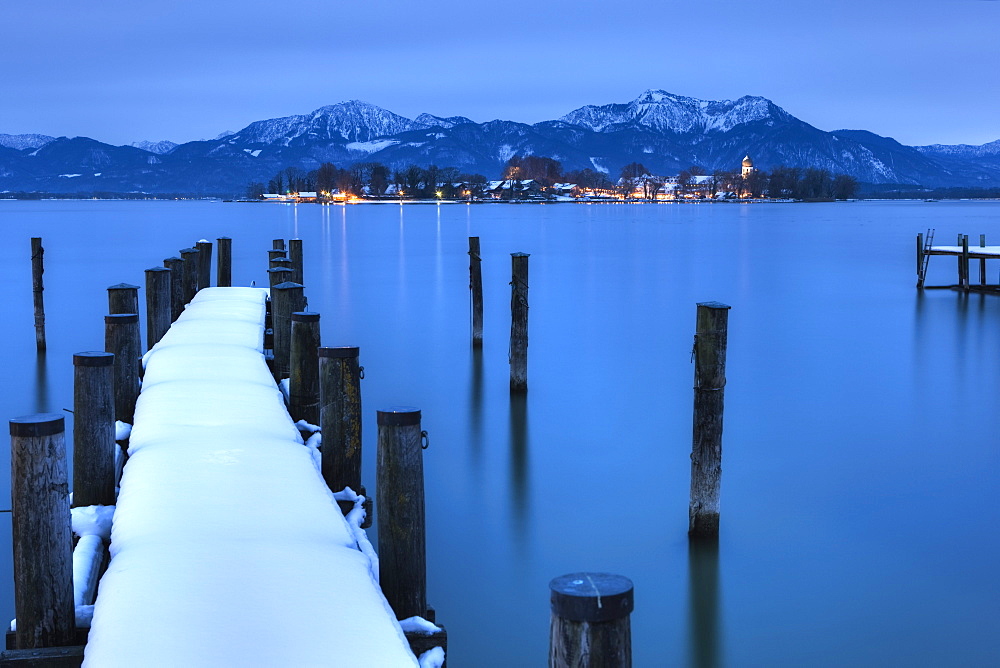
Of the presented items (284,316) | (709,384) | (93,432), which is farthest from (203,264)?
(93,432)

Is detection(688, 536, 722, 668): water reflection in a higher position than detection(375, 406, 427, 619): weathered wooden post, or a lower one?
lower

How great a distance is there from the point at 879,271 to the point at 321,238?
4532 cm

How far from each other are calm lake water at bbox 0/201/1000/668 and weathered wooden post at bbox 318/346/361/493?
1.47 m

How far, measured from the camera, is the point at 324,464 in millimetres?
7957

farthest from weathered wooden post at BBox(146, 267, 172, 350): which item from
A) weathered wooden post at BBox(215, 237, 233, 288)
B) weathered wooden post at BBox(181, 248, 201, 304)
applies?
weathered wooden post at BBox(215, 237, 233, 288)

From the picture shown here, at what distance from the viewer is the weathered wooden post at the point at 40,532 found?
5.18 metres

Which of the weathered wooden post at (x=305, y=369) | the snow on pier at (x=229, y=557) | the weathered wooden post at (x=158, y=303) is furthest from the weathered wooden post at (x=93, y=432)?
the weathered wooden post at (x=158, y=303)

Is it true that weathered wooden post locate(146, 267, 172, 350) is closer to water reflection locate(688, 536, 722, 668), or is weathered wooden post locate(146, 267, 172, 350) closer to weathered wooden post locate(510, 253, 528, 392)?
weathered wooden post locate(510, 253, 528, 392)

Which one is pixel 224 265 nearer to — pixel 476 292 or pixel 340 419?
pixel 476 292

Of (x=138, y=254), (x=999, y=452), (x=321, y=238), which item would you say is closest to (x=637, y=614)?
(x=999, y=452)

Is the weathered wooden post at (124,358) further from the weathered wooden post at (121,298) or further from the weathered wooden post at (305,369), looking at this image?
the weathered wooden post at (121,298)

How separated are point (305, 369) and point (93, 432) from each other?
2.89 meters

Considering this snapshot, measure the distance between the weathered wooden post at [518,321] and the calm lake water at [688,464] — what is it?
0.41 meters

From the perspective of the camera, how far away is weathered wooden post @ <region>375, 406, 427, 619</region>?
20.5 ft
